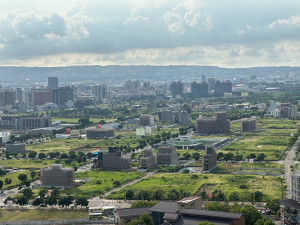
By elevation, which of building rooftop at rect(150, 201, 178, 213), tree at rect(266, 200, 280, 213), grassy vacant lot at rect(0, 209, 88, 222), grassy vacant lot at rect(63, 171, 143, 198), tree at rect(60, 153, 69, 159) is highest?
building rooftop at rect(150, 201, 178, 213)

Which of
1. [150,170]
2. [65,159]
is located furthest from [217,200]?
[65,159]

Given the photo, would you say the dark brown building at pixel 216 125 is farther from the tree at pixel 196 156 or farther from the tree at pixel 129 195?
the tree at pixel 129 195

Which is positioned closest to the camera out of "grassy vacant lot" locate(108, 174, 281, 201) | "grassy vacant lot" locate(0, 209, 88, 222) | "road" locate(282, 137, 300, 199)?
"grassy vacant lot" locate(0, 209, 88, 222)

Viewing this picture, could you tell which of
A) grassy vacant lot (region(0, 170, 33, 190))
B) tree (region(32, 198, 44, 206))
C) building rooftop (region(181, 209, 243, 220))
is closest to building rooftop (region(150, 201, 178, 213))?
building rooftop (region(181, 209, 243, 220))

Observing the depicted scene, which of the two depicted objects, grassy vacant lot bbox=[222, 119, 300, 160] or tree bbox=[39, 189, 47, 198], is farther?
grassy vacant lot bbox=[222, 119, 300, 160]

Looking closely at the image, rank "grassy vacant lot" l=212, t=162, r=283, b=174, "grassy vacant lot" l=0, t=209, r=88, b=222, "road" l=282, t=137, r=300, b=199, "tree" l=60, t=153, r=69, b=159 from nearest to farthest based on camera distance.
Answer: "grassy vacant lot" l=0, t=209, r=88, b=222, "road" l=282, t=137, r=300, b=199, "grassy vacant lot" l=212, t=162, r=283, b=174, "tree" l=60, t=153, r=69, b=159

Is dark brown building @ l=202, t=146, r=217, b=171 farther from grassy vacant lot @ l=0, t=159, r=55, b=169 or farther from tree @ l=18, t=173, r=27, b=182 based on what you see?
grassy vacant lot @ l=0, t=159, r=55, b=169

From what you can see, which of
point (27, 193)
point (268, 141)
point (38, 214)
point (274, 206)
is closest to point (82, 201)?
point (38, 214)
